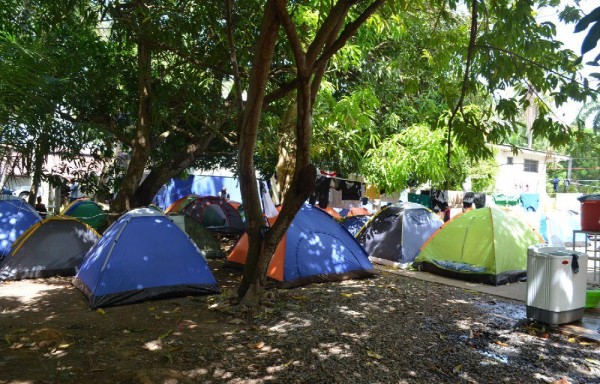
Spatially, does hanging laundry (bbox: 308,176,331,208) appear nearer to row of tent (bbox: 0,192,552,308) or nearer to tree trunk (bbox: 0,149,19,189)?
row of tent (bbox: 0,192,552,308)

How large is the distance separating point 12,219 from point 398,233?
7802 millimetres

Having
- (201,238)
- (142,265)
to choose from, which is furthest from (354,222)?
(142,265)

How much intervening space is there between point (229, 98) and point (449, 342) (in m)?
6.84

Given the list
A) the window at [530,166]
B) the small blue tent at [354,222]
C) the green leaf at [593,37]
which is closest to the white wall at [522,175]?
the window at [530,166]

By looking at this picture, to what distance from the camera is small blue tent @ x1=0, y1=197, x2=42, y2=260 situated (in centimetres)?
912

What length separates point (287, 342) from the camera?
16.4ft

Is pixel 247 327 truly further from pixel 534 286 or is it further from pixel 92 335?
pixel 534 286

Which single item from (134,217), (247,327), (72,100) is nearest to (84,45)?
(72,100)

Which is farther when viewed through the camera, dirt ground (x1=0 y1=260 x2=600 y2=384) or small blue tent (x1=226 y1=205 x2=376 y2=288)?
small blue tent (x1=226 y1=205 x2=376 y2=288)

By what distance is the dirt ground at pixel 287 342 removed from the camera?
4.21 meters

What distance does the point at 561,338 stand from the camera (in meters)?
5.50

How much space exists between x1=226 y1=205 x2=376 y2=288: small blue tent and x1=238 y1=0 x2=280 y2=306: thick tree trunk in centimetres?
123

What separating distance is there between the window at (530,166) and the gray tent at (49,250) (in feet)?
87.2

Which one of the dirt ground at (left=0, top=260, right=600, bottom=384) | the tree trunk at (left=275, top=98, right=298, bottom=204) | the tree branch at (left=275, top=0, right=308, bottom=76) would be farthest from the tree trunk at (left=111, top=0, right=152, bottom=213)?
the tree branch at (left=275, top=0, right=308, bottom=76)
